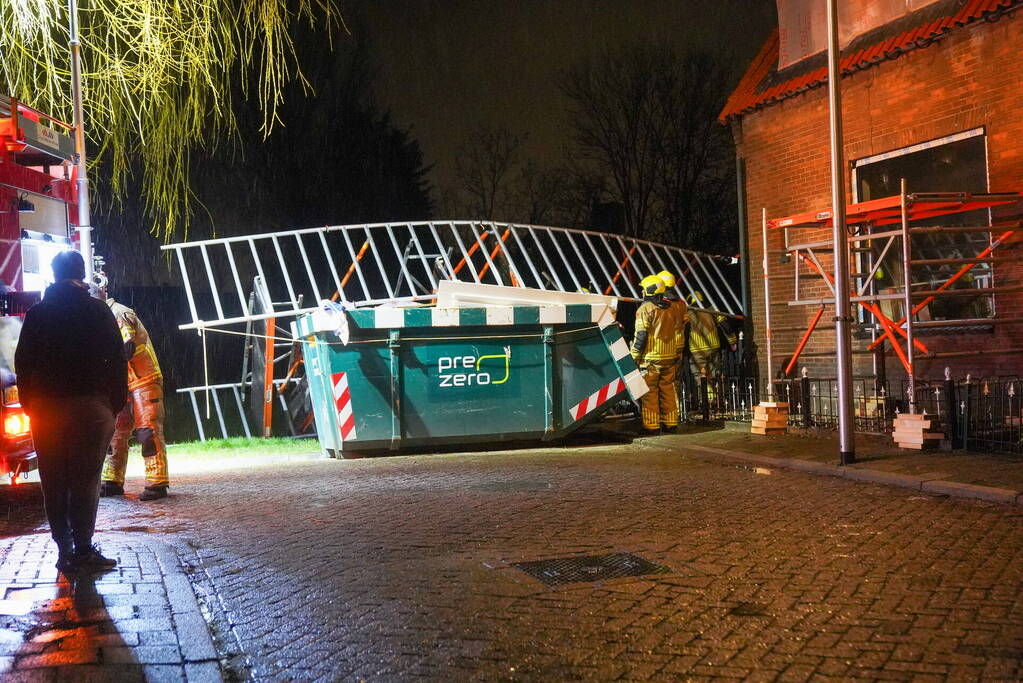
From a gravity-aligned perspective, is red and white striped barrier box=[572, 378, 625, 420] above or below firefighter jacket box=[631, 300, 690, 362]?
below

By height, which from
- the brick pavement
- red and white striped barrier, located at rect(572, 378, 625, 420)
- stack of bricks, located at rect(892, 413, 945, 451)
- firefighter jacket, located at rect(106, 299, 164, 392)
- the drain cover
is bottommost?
the drain cover

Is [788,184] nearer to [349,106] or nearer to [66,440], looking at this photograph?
[66,440]

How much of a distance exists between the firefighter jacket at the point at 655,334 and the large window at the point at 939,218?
8.84 feet

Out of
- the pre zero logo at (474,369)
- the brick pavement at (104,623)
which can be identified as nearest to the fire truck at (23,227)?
the brick pavement at (104,623)

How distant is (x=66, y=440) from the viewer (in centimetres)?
530

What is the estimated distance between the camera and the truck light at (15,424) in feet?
22.6

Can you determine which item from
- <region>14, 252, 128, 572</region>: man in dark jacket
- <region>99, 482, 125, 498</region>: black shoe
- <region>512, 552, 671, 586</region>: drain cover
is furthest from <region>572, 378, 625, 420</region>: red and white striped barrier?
<region>14, 252, 128, 572</region>: man in dark jacket

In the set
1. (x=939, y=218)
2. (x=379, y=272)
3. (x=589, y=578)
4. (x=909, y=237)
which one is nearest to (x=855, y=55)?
(x=939, y=218)

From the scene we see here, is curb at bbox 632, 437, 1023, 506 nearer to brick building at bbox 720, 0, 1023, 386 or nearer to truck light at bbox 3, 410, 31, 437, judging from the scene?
brick building at bbox 720, 0, 1023, 386

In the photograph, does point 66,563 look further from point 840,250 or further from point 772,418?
point 772,418

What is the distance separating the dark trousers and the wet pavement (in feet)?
1.97

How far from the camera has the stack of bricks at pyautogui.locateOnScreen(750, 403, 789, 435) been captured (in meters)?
11.6

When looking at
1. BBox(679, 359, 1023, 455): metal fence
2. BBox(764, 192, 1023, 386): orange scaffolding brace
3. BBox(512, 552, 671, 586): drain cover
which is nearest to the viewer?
BBox(512, 552, 671, 586): drain cover

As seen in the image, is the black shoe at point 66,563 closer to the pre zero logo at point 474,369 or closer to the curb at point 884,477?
the pre zero logo at point 474,369
